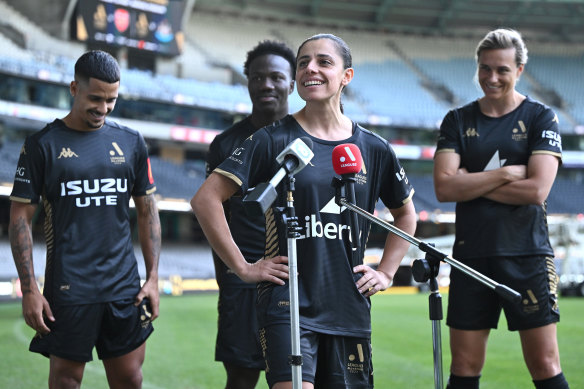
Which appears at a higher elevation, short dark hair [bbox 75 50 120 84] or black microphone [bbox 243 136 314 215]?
short dark hair [bbox 75 50 120 84]

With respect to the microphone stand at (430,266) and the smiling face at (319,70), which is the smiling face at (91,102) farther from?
the microphone stand at (430,266)

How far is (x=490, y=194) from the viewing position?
13.7 ft

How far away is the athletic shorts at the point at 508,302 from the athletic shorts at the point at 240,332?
1127 millimetres

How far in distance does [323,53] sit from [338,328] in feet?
3.85

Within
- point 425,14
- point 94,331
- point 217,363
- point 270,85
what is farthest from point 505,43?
point 425,14

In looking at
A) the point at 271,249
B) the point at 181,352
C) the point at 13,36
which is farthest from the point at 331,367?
the point at 13,36

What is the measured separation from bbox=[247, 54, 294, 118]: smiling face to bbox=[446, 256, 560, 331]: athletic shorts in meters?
1.50

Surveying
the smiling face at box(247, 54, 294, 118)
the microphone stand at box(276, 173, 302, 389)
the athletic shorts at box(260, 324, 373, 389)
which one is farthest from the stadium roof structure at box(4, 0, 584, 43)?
the microphone stand at box(276, 173, 302, 389)

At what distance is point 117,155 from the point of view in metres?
4.25

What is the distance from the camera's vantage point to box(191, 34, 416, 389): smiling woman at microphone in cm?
314

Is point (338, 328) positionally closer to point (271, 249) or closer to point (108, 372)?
point (271, 249)

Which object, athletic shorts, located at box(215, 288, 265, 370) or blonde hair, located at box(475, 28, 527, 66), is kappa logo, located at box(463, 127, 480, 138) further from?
athletic shorts, located at box(215, 288, 265, 370)

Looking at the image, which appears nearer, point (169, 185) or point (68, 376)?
point (68, 376)

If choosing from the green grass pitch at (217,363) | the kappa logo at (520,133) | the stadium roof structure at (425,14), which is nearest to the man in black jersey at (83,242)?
the kappa logo at (520,133)
